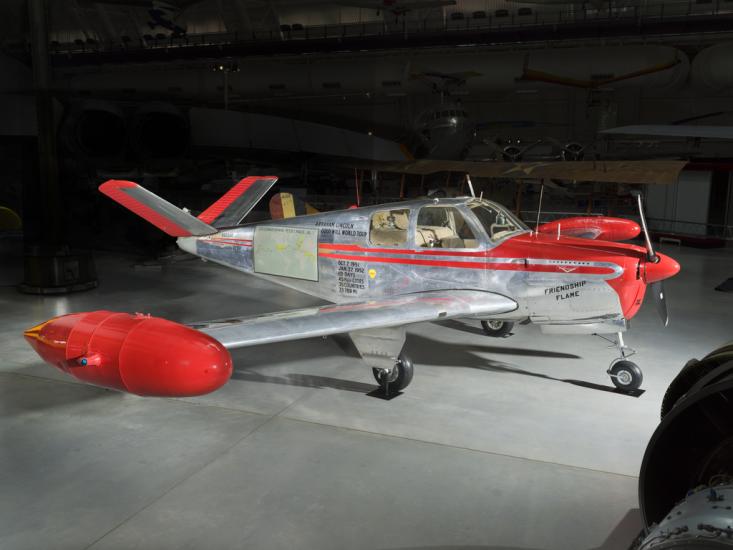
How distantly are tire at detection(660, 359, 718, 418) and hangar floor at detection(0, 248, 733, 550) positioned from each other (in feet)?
5.10

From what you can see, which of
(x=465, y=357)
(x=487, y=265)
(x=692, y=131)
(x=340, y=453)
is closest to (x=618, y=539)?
(x=340, y=453)

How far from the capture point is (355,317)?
5004 mm

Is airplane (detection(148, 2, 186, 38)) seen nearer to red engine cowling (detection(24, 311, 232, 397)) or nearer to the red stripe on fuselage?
the red stripe on fuselage

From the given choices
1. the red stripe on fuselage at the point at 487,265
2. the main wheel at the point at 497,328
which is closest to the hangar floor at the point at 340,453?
the main wheel at the point at 497,328

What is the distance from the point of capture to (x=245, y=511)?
3.53m

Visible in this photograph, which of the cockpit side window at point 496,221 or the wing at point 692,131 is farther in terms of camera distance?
the wing at point 692,131

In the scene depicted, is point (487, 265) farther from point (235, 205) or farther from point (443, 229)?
point (235, 205)

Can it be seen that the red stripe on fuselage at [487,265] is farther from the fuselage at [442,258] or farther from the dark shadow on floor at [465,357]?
the dark shadow on floor at [465,357]

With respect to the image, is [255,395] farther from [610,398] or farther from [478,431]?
[610,398]

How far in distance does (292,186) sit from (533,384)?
37.8 ft

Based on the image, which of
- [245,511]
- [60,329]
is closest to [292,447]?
[245,511]

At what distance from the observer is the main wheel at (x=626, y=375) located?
5.53 meters

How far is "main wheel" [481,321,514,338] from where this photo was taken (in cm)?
753

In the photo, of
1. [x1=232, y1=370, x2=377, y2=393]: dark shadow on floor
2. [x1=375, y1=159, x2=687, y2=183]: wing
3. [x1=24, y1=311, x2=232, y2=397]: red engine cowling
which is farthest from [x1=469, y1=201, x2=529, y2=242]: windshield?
[x1=375, y1=159, x2=687, y2=183]: wing
